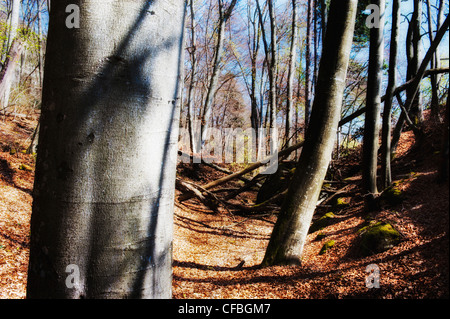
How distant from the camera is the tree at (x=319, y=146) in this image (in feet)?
11.2

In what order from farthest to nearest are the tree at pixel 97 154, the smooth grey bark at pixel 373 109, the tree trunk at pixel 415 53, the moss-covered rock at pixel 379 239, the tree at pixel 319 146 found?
1. the tree trunk at pixel 415 53
2. the smooth grey bark at pixel 373 109
3. the tree at pixel 319 146
4. the moss-covered rock at pixel 379 239
5. the tree at pixel 97 154

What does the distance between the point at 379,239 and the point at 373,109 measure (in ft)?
7.36

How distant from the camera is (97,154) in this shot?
3.68 ft

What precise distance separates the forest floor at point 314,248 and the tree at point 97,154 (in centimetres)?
119

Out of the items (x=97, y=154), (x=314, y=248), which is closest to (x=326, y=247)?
(x=314, y=248)

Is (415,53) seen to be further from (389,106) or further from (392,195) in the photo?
(392,195)

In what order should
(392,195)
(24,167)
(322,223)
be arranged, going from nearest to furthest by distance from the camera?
(392,195) < (322,223) < (24,167)

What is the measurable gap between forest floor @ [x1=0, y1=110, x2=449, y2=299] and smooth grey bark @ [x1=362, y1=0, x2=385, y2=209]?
1.33ft

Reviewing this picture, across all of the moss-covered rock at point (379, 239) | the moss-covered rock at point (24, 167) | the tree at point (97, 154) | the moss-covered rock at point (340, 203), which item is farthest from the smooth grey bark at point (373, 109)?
the moss-covered rock at point (24, 167)

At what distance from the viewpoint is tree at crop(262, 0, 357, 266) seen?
11.2 ft

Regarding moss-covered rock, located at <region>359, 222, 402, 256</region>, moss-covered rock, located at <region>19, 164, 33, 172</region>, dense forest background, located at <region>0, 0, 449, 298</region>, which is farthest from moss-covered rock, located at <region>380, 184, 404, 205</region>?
moss-covered rock, located at <region>19, 164, 33, 172</region>

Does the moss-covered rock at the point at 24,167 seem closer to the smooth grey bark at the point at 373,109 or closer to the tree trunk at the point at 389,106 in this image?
the smooth grey bark at the point at 373,109

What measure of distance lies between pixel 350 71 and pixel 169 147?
56.4 ft
